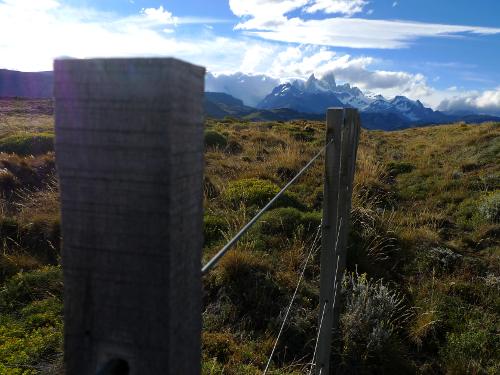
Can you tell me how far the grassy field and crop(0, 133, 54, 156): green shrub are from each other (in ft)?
10.3

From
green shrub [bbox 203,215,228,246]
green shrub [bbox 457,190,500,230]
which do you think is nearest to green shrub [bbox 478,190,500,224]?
green shrub [bbox 457,190,500,230]

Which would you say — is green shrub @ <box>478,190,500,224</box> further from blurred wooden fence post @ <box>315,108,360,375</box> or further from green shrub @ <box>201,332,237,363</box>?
A: green shrub @ <box>201,332,237,363</box>

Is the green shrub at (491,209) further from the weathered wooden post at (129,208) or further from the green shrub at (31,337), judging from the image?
the weathered wooden post at (129,208)

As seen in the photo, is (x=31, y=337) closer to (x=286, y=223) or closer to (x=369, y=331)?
(x=369, y=331)

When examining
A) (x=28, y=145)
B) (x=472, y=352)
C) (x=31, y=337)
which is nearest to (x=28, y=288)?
(x=31, y=337)

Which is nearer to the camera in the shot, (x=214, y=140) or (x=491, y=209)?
(x=491, y=209)

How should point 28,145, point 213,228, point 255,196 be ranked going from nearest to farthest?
point 213,228 → point 255,196 → point 28,145

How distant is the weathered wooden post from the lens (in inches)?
28.0

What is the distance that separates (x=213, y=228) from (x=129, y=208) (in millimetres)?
5273

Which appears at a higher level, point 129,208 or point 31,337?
point 129,208

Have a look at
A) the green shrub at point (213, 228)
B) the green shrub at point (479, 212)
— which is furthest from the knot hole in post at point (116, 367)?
the green shrub at point (479, 212)

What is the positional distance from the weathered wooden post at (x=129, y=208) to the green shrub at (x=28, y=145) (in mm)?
12113

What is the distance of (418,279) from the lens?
546 centimetres

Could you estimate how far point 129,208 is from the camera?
75 centimetres
